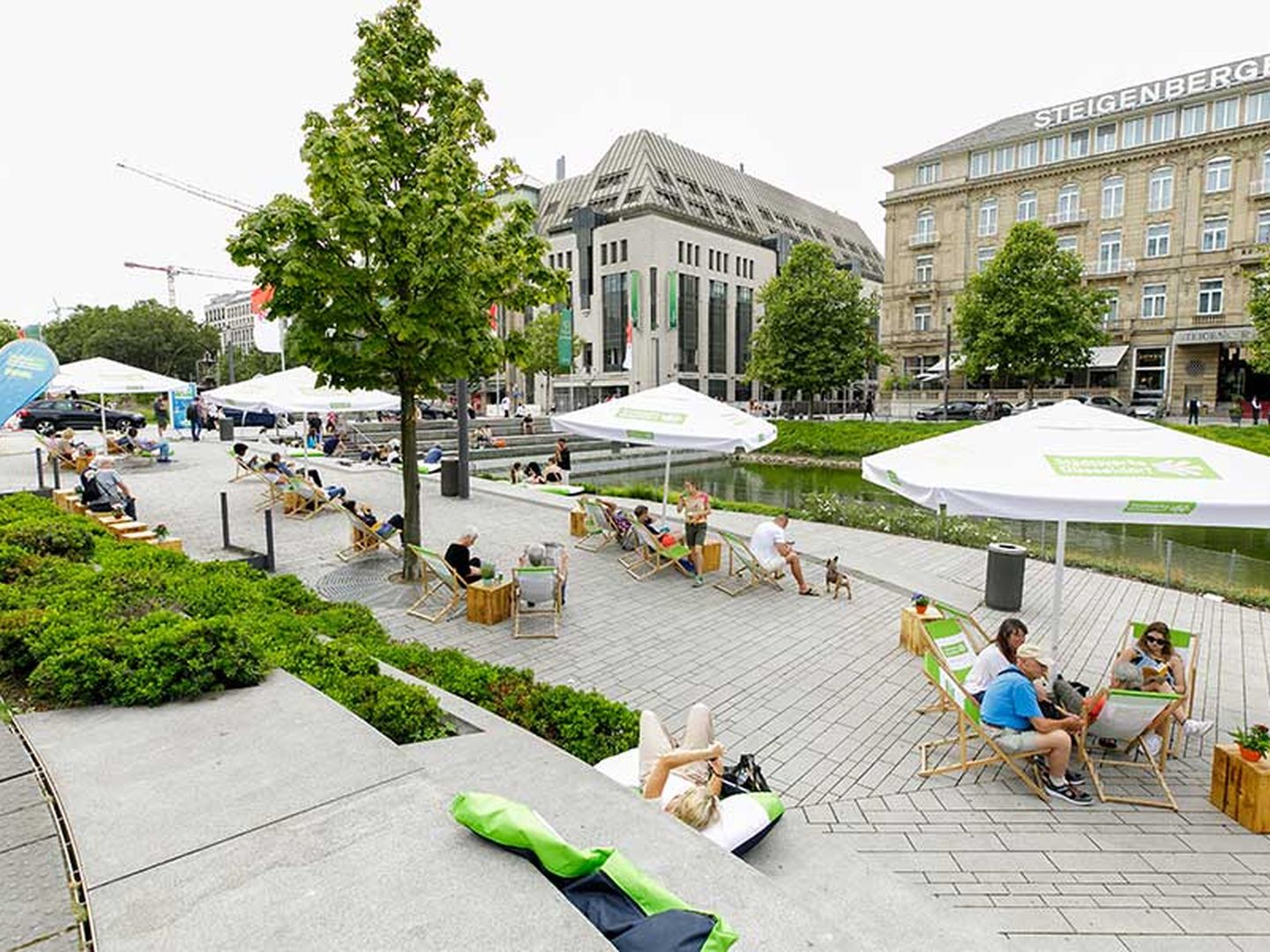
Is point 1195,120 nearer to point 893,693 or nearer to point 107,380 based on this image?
point 893,693

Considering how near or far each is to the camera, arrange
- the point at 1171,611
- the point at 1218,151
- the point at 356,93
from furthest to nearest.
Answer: the point at 1218,151 < the point at 1171,611 < the point at 356,93

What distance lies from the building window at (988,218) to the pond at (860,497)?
28.8 metres

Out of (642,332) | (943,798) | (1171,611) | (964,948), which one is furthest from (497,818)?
(642,332)

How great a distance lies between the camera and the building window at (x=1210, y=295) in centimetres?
4338

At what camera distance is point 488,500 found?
53.5 ft

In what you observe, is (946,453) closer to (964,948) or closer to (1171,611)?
(964,948)

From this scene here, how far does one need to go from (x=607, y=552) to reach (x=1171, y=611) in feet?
25.7

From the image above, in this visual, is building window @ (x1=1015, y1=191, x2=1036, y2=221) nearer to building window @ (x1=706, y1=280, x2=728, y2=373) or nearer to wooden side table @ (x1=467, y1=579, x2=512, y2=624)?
building window @ (x1=706, y1=280, x2=728, y2=373)

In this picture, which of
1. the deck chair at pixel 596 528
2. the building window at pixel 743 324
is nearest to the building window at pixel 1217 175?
the building window at pixel 743 324

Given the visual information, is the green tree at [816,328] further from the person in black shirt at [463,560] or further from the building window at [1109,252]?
the person in black shirt at [463,560]

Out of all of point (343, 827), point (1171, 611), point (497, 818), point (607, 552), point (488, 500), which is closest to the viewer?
point (497, 818)

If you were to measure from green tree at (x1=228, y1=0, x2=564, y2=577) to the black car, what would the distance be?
86.8 ft

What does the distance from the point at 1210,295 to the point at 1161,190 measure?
733 centimetres

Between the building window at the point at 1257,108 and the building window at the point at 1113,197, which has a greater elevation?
the building window at the point at 1257,108
